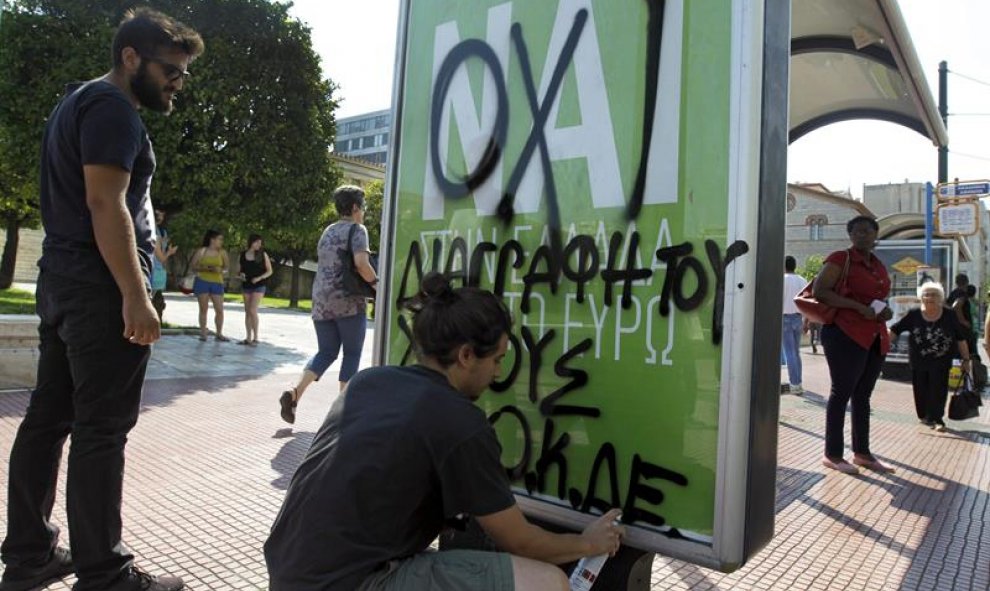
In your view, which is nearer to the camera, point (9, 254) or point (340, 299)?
point (340, 299)

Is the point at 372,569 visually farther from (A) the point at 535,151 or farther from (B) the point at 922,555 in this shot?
(B) the point at 922,555

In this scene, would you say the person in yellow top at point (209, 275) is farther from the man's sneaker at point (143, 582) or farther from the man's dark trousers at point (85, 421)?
the man's sneaker at point (143, 582)

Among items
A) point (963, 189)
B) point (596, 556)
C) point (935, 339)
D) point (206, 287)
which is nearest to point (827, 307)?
point (935, 339)

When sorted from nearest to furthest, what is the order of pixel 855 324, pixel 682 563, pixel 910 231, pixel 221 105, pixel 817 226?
pixel 682 563 → pixel 855 324 → pixel 221 105 → pixel 910 231 → pixel 817 226

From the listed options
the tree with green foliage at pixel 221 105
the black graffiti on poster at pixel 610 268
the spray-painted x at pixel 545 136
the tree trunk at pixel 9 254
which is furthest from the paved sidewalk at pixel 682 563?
the tree trunk at pixel 9 254

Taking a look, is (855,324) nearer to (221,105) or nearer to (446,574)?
(446,574)

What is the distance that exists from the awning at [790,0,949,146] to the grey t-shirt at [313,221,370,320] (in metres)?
3.02

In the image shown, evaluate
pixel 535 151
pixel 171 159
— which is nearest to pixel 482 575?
pixel 535 151

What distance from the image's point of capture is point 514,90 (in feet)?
7.14

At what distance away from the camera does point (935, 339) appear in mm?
6406

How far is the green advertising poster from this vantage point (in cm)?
171

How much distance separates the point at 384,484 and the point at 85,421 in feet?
4.08

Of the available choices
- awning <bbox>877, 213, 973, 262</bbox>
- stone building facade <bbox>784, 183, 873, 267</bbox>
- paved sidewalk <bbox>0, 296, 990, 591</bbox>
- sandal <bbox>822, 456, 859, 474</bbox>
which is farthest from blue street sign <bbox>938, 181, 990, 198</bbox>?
stone building facade <bbox>784, 183, 873, 267</bbox>

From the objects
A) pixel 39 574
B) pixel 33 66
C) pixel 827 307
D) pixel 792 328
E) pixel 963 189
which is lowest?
pixel 39 574
